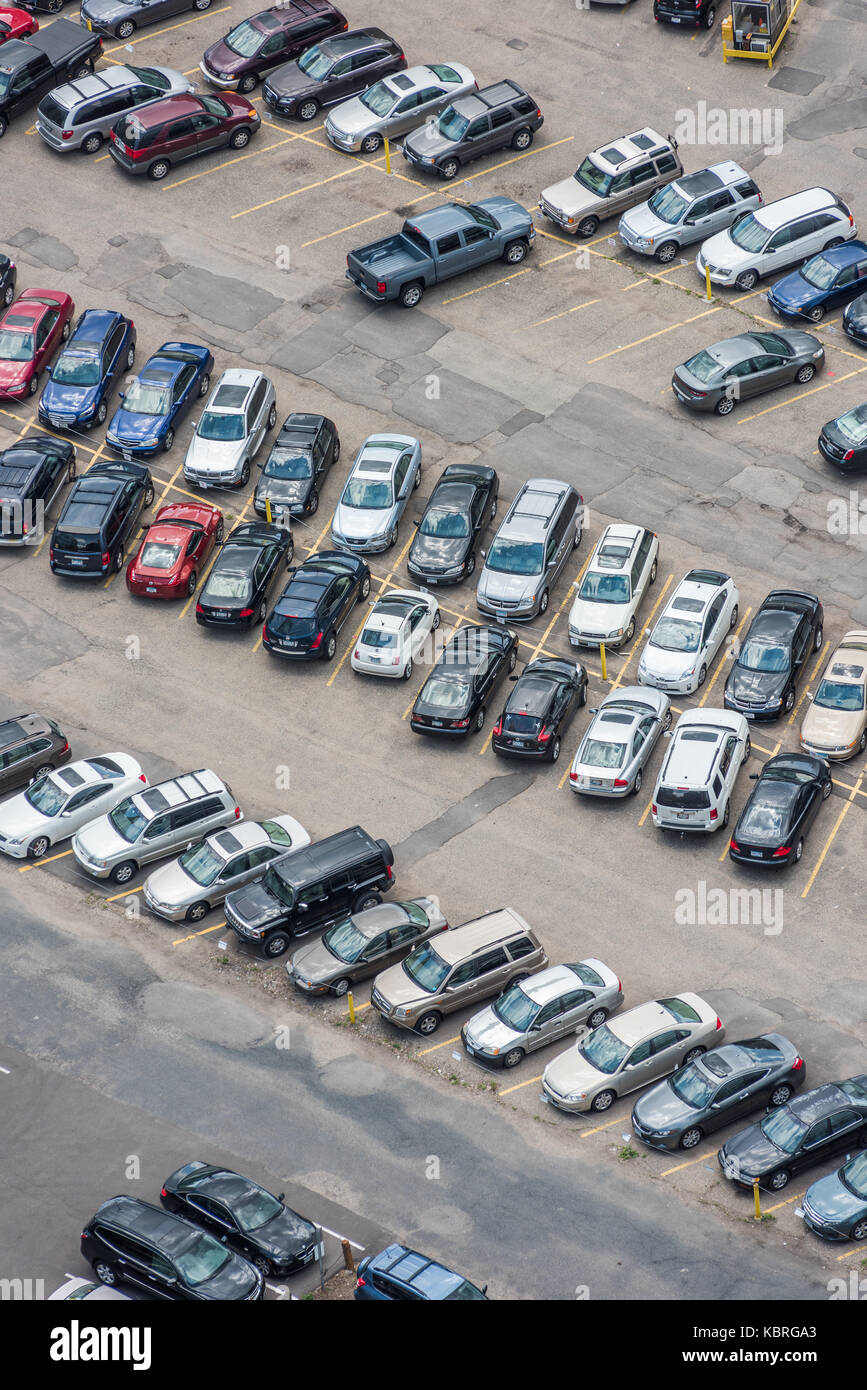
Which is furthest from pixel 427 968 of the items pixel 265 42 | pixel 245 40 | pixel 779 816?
pixel 245 40

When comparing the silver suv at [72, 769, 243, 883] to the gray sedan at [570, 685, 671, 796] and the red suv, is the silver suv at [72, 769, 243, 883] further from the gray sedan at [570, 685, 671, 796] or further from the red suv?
the red suv

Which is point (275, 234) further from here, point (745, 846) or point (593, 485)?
point (745, 846)

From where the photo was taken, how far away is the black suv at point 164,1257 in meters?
32.5

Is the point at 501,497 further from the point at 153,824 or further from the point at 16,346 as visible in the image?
the point at 16,346

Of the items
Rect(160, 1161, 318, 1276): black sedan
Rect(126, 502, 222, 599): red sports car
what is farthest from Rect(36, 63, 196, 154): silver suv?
Rect(160, 1161, 318, 1276): black sedan

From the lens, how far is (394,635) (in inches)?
1746

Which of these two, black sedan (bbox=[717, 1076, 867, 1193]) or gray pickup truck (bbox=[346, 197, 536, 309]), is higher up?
gray pickup truck (bbox=[346, 197, 536, 309])

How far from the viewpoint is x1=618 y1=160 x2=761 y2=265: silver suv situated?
53.0m

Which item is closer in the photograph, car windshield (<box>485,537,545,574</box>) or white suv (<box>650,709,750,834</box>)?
white suv (<box>650,709,750,834</box>)

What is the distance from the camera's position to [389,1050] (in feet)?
124

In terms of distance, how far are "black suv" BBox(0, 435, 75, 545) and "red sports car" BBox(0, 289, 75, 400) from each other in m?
2.98

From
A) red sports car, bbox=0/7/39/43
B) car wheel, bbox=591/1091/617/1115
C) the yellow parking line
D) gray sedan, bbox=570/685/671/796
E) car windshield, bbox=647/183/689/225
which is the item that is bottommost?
car wheel, bbox=591/1091/617/1115

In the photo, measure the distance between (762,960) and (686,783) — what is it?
385cm

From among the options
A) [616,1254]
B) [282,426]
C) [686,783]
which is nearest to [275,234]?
[282,426]
